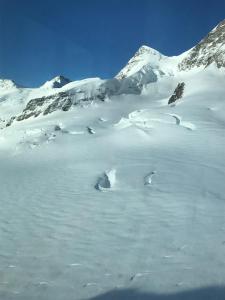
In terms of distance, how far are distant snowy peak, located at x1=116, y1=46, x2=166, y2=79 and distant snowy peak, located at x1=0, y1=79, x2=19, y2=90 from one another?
84.5 meters

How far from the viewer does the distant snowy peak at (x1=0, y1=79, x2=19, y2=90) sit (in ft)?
488

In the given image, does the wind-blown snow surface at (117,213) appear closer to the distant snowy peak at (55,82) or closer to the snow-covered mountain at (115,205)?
the snow-covered mountain at (115,205)

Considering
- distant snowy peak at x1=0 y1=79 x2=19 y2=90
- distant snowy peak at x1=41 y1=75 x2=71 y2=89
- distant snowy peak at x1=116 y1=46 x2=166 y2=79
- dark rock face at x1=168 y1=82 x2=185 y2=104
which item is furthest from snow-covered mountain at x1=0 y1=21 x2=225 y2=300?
distant snowy peak at x1=0 y1=79 x2=19 y2=90

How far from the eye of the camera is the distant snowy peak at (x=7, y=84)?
488 feet

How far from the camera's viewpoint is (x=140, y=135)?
96.2 feet

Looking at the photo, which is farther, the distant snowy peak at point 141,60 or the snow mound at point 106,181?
the distant snowy peak at point 141,60

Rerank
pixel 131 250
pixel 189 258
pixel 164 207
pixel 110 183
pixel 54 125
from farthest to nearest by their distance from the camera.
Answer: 1. pixel 54 125
2. pixel 110 183
3. pixel 164 207
4. pixel 131 250
5. pixel 189 258

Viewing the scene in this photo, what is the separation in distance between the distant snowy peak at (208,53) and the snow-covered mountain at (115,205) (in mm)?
16972

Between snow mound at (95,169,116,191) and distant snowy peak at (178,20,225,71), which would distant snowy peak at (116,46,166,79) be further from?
snow mound at (95,169,116,191)

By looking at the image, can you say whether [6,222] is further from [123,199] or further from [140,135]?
[140,135]

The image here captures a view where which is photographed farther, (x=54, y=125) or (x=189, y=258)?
(x=54, y=125)

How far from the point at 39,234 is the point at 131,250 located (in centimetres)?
305

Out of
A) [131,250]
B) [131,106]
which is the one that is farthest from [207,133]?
[131,106]

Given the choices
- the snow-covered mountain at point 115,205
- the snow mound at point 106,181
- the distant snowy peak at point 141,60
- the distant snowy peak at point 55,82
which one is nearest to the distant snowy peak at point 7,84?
the distant snowy peak at point 55,82
